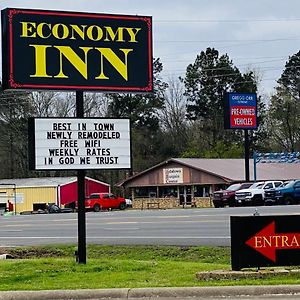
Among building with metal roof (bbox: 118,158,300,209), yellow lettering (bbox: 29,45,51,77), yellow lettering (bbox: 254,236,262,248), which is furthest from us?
building with metal roof (bbox: 118,158,300,209)

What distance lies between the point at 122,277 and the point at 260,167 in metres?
62.2

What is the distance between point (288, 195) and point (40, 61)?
38.3m

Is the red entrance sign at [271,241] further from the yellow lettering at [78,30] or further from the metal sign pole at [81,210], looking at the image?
the yellow lettering at [78,30]

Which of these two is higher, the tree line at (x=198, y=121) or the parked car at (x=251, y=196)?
the tree line at (x=198, y=121)

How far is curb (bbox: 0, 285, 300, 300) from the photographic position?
11711mm

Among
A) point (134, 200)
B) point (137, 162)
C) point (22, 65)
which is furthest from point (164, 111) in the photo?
point (22, 65)

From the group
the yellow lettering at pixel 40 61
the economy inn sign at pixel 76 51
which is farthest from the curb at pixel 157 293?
the yellow lettering at pixel 40 61

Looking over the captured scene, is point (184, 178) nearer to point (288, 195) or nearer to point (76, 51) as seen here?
point (288, 195)

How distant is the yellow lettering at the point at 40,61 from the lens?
1559 cm

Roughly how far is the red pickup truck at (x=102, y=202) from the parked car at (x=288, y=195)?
19304 millimetres

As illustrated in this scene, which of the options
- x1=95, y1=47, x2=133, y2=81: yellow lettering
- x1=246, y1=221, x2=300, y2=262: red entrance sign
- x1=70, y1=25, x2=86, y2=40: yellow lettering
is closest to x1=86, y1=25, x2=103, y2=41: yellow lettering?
x1=70, y1=25, x2=86, y2=40: yellow lettering

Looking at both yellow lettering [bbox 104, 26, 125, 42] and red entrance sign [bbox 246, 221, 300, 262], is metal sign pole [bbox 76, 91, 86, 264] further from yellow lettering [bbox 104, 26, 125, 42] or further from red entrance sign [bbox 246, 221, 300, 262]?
red entrance sign [bbox 246, 221, 300, 262]

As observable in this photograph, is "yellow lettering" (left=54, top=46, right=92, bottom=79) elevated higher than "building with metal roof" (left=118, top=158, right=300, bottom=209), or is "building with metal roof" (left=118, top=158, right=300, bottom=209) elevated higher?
"yellow lettering" (left=54, top=46, right=92, bottom=79)

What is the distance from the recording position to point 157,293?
11.8m
